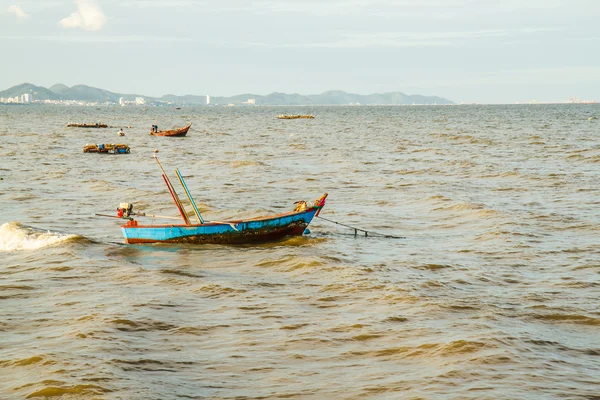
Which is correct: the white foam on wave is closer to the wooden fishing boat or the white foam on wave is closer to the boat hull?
the wooden fishing boat

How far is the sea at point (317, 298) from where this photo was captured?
11180mm

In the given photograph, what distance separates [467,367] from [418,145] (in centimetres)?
5060

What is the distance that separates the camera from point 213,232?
2092cm

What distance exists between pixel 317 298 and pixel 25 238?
10.5 meters

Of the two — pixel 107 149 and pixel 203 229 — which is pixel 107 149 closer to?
pixel 107 149

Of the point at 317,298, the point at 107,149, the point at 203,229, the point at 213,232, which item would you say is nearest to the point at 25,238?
the point at 203,229

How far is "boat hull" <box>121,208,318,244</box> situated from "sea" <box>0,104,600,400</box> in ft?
0.95

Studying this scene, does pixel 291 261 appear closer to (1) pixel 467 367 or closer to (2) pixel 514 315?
(2) pixel 514 315

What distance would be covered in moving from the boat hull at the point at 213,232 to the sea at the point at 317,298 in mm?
289

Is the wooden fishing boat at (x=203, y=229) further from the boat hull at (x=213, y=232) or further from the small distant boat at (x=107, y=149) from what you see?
the small distant boat at (x=107, y=149)

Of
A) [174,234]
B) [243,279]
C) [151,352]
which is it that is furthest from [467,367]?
[174,234]

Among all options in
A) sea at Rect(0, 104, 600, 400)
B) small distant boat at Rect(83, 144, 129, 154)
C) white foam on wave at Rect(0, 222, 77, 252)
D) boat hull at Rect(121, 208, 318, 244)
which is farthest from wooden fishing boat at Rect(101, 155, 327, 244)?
small distant boat at Rect(83, 144, 129, 154)

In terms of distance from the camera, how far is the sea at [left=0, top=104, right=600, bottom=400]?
11.2 meters

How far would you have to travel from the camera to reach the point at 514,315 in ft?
46.8
